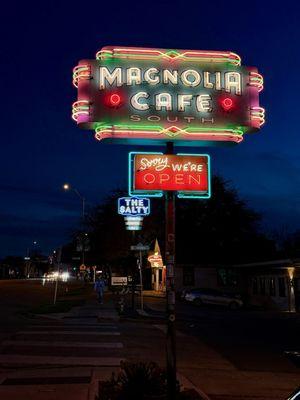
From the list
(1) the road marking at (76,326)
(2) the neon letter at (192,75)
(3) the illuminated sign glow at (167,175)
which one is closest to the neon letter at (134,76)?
(2) the neon letter at (192,75)

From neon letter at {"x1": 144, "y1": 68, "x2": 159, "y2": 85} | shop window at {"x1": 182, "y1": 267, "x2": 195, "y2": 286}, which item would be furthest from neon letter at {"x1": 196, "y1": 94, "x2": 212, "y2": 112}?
shop window at {"x1": 182, "y1": 267, "x2": 195, "y2": 286}

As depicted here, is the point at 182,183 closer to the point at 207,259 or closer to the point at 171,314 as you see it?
the point at 171,314

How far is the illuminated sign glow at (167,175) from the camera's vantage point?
899 cm

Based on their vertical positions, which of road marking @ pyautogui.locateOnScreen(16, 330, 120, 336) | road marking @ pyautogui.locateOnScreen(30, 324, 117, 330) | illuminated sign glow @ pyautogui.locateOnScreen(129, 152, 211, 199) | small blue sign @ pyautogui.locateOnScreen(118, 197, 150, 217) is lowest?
road marking @ pyautogui.locateOnScreen(16, 330, 120, 336)

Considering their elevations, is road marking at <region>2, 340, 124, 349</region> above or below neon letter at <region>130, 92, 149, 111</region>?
below

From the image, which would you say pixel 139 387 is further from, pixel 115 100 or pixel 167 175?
pixel 115 100

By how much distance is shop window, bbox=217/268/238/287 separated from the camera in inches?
2000

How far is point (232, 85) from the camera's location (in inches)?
396

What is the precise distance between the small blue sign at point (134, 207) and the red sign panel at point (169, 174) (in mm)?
21519

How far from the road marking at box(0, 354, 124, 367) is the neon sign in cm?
502

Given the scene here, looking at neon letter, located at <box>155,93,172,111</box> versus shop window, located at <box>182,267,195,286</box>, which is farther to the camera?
shop window, located at <box>182,267,195,286</box>

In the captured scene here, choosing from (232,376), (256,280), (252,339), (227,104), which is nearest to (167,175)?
(227,104)

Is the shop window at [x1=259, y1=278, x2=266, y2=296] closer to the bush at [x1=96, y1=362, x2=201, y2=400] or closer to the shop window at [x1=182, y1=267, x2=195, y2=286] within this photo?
the shop window at [x1=182, y1=267, x2=195, y2=286]

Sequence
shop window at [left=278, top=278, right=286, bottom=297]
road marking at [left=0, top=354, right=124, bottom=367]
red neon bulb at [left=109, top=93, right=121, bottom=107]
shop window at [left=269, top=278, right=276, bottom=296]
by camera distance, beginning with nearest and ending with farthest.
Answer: red neon bulb at [left=109, top=93, right=121, bottom=107]
road marking at [left=0, top=354, right=124, bottom=367]
shop window at [left=278, top=278, right=286, bottom=297]
shop window at [left=269, top=278, right=276, bottom=296]
